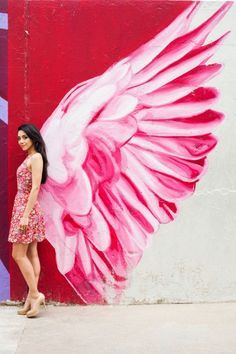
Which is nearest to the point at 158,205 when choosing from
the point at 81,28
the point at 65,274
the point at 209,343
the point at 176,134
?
the point at 176,134

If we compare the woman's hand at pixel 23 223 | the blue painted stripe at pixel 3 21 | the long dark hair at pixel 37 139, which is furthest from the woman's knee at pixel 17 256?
the blue painted stripe at pixel 3 21

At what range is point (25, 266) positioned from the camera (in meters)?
5.21

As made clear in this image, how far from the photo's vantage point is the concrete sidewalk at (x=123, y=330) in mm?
4469

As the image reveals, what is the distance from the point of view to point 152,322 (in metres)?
5.08

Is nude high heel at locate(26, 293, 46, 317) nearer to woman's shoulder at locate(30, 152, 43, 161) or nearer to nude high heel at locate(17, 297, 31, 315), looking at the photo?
nude high heel at locate(17, 297, 31, 315)

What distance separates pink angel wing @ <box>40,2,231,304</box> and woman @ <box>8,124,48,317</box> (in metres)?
0.22

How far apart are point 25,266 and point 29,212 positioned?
1.60ft

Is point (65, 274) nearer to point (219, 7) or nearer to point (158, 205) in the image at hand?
point (158, 205)

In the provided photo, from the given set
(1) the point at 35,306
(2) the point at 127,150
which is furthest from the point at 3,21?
(1) the point at 35,306

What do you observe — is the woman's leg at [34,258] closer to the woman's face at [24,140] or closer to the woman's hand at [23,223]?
the woman's hand at [23,223]

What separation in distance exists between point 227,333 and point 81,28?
302cm

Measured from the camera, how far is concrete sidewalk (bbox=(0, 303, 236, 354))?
4.47m

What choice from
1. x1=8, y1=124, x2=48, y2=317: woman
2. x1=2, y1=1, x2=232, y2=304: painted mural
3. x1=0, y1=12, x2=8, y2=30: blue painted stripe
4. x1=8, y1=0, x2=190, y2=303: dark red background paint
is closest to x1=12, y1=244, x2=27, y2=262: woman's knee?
x1=8, y1=124, x2=48, y2=317: woman

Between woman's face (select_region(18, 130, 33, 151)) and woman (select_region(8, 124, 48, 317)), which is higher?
woman's face (select_region(18, 130, 33, 151))
